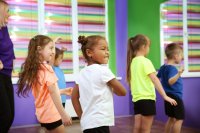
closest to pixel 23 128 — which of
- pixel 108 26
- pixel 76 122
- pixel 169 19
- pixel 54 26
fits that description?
pixel 76 122

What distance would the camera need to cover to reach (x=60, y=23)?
4.75m

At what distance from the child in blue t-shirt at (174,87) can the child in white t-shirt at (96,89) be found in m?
1.20

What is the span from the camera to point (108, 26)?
5121 mm

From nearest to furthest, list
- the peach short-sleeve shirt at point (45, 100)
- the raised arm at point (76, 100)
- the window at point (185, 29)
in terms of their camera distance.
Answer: the raised arm at point (76, 100), the peach short-sleeve shirt at point (45, 100), the window at point (185, 29)

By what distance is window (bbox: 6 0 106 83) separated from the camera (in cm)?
444

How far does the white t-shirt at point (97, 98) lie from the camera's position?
1443mm

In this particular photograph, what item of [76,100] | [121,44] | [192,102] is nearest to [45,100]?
[76,100]

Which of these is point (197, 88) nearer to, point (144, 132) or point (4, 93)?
point (144, 132)

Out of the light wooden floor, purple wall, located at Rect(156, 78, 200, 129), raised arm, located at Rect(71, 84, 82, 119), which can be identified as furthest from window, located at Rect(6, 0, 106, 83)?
raised arm, located at Rect(71, 84, 82, 119)

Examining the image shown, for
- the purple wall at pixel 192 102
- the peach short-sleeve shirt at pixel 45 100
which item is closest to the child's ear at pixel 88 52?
the peach short-sleeve shirt at pixel 45 100

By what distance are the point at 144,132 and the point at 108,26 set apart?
10.4 ft

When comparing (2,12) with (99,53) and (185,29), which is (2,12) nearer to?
(99,53)

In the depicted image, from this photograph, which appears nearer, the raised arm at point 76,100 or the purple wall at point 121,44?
the raised arm at point 76,100

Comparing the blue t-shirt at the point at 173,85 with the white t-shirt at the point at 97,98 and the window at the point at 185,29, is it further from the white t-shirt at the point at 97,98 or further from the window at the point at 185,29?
the window at the point at 185,29
